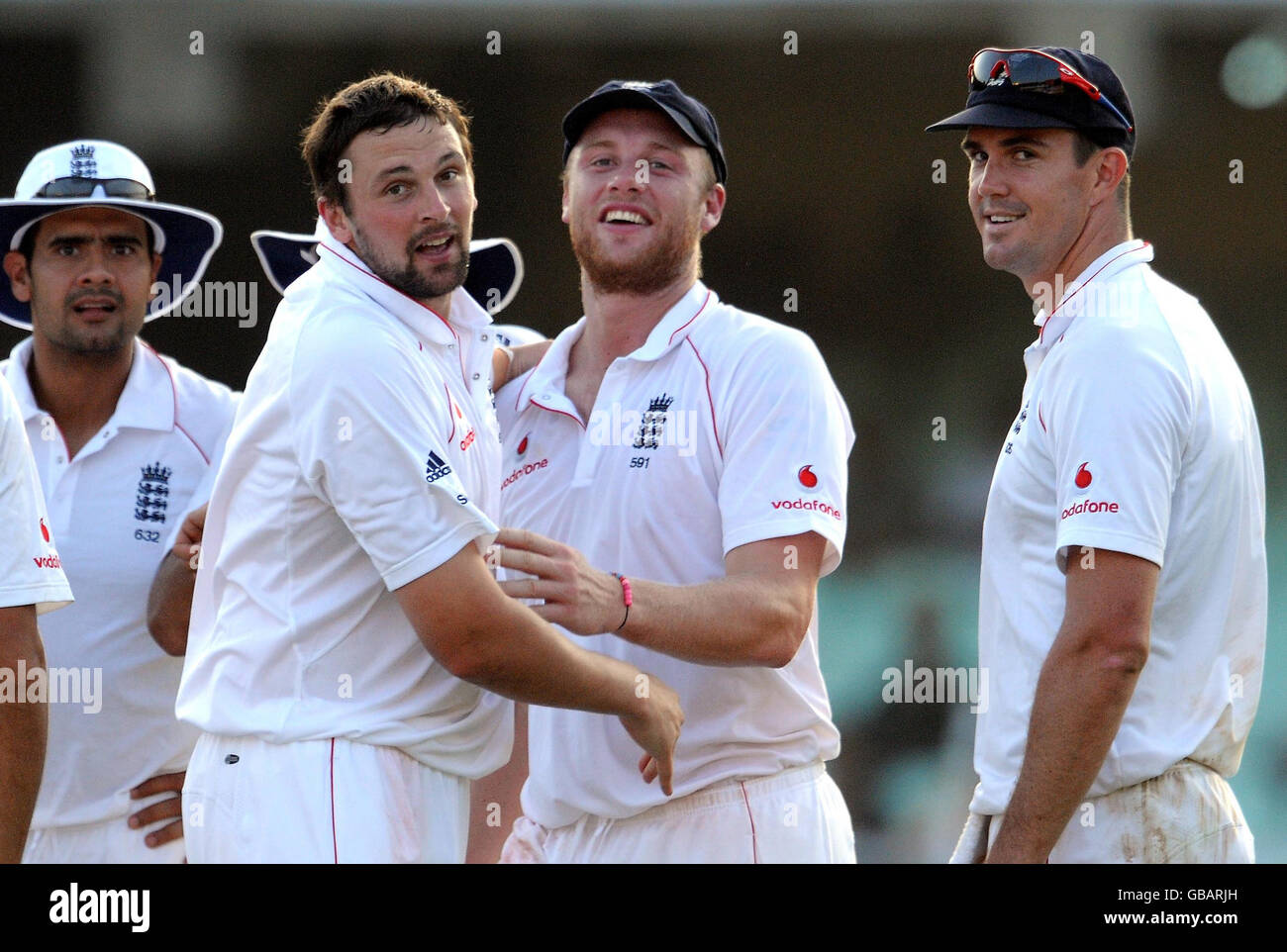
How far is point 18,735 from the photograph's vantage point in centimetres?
272

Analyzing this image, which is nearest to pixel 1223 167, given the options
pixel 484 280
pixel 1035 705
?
pixel 484 280

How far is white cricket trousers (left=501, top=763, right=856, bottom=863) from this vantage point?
2.86m

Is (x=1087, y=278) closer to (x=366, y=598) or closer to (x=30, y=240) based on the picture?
(x=366, y=598)

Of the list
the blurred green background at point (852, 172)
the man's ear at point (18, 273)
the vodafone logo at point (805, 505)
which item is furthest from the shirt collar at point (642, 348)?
the blurred green background at point (852, 172)

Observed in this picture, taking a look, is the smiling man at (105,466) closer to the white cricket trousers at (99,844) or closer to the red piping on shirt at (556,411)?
the white cricket trousers at (99,844)

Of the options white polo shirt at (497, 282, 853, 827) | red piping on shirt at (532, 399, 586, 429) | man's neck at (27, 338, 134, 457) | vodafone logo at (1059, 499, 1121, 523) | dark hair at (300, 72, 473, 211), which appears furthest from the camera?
man's neck at (27, 338, 134, 457)

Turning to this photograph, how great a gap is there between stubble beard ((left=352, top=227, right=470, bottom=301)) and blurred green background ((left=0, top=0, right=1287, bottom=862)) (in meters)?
2.71

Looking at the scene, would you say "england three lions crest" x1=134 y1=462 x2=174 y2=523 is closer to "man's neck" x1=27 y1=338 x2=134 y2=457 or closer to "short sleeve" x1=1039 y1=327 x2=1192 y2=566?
"man's neck" x1=27 y1=338 x2=134 y2=457

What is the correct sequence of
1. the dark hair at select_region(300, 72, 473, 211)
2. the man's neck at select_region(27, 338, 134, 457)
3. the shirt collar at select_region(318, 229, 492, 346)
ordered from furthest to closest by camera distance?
the man's neck at select_region(27, 338, 134, 457) → the dark hair at select_region(300, 72, 473, 211) → the shirt collar at select_region(318, 229, 492, 346)

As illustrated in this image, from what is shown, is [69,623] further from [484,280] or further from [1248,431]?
[1248,431]

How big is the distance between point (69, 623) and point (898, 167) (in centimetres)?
346

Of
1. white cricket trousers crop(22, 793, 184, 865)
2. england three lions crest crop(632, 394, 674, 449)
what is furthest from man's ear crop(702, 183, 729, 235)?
white cricket trousers crop(22, 793, 184, 865)

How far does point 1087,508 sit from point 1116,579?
0.12 meters

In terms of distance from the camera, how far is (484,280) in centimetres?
347
